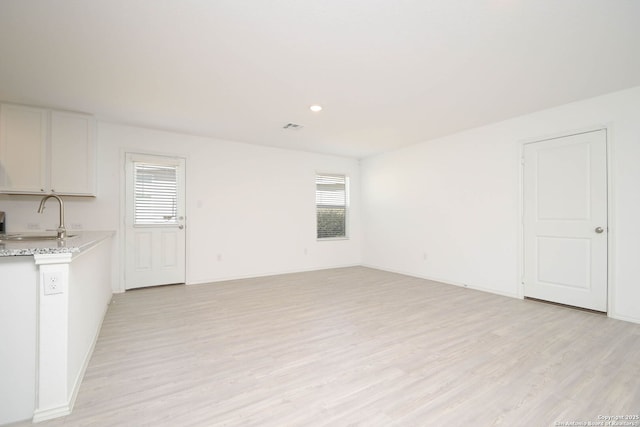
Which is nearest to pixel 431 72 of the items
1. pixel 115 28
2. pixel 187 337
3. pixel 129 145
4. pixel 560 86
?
pixel 560 86

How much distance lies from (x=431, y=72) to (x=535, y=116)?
2.17m

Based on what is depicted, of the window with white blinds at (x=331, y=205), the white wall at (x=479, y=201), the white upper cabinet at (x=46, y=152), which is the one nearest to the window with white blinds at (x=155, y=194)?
the white upper cabinet at (x=46, y=152)

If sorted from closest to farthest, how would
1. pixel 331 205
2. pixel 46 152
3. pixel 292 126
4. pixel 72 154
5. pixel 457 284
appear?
pixel 46 152
pixel 72 154
pixel 292 126
pixel 457 284
pixel 331 205

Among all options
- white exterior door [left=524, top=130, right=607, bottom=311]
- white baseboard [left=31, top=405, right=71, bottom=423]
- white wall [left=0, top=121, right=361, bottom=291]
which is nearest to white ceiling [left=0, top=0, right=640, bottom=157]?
white exterior door [left=524, top=130, right=607, bottom=311]

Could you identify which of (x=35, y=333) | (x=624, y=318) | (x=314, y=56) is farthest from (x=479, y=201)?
Result: (x=35, y=333)

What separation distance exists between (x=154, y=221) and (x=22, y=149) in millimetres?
1788

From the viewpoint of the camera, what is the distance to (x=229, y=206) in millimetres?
5375

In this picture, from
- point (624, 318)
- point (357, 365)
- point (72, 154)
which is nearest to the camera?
point (357, 365)

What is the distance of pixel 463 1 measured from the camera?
1905 mm

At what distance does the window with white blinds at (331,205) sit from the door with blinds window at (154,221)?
9.52 feet

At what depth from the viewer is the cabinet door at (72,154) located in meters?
3.80

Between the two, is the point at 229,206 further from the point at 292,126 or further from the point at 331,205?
the point at 331,205

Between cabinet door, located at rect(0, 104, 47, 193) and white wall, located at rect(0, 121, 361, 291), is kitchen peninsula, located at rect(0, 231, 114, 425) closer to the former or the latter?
cabinet door, located at rect(0, 104, 47, 193)

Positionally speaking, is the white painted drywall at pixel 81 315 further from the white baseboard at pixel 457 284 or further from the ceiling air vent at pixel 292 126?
the white baseboard at pixel 457 284
